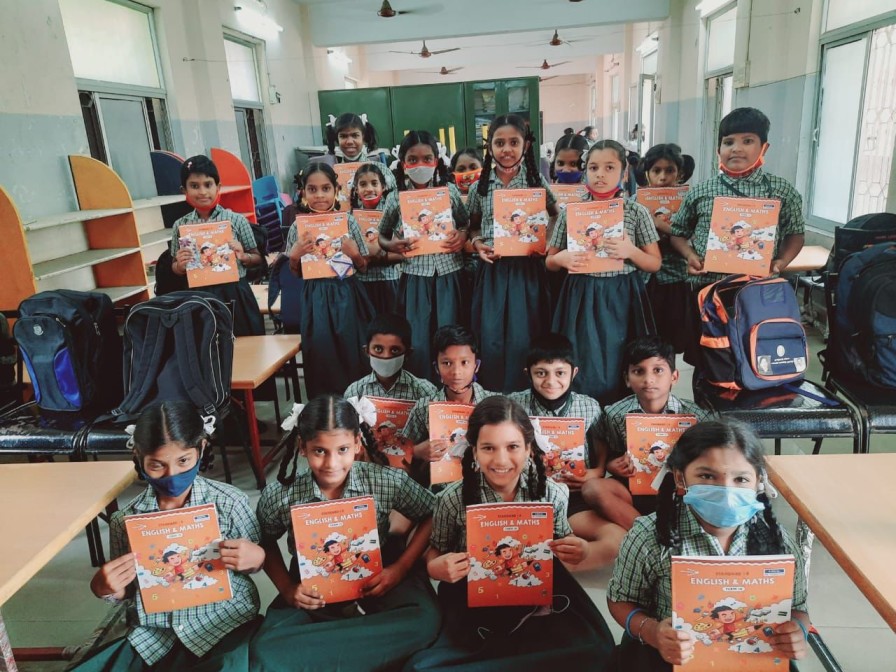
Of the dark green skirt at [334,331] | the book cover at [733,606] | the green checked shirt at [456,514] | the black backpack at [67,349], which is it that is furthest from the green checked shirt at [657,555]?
the black backpack at [67,349]

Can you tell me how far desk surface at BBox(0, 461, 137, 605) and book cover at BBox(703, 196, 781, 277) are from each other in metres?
2.13

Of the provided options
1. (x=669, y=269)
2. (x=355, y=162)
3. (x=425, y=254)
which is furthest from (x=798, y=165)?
(x=425, y=254)

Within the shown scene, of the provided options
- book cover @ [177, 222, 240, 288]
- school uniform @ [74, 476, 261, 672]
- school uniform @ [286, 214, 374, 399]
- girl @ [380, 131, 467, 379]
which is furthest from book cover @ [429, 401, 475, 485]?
book cover @ [177, 222, 240, 288]

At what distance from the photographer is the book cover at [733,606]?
3.84 ft

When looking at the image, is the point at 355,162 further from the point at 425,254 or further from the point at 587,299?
the point at 587,299

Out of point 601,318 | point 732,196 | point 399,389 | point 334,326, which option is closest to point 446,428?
point 399,389

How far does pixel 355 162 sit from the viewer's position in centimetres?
389

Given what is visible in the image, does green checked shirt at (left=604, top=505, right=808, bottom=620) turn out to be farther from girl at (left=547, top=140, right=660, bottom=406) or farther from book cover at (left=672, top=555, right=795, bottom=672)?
girl at (left=547, top=140, right=660, bottom=406)

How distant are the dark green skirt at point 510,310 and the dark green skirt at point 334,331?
569mm

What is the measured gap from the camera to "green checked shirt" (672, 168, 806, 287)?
2451 mm

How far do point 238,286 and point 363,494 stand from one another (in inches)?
67.3

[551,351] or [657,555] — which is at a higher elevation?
[551,351]

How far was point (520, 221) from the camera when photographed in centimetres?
242

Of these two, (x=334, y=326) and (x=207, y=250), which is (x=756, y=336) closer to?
(x=334, y=326)
